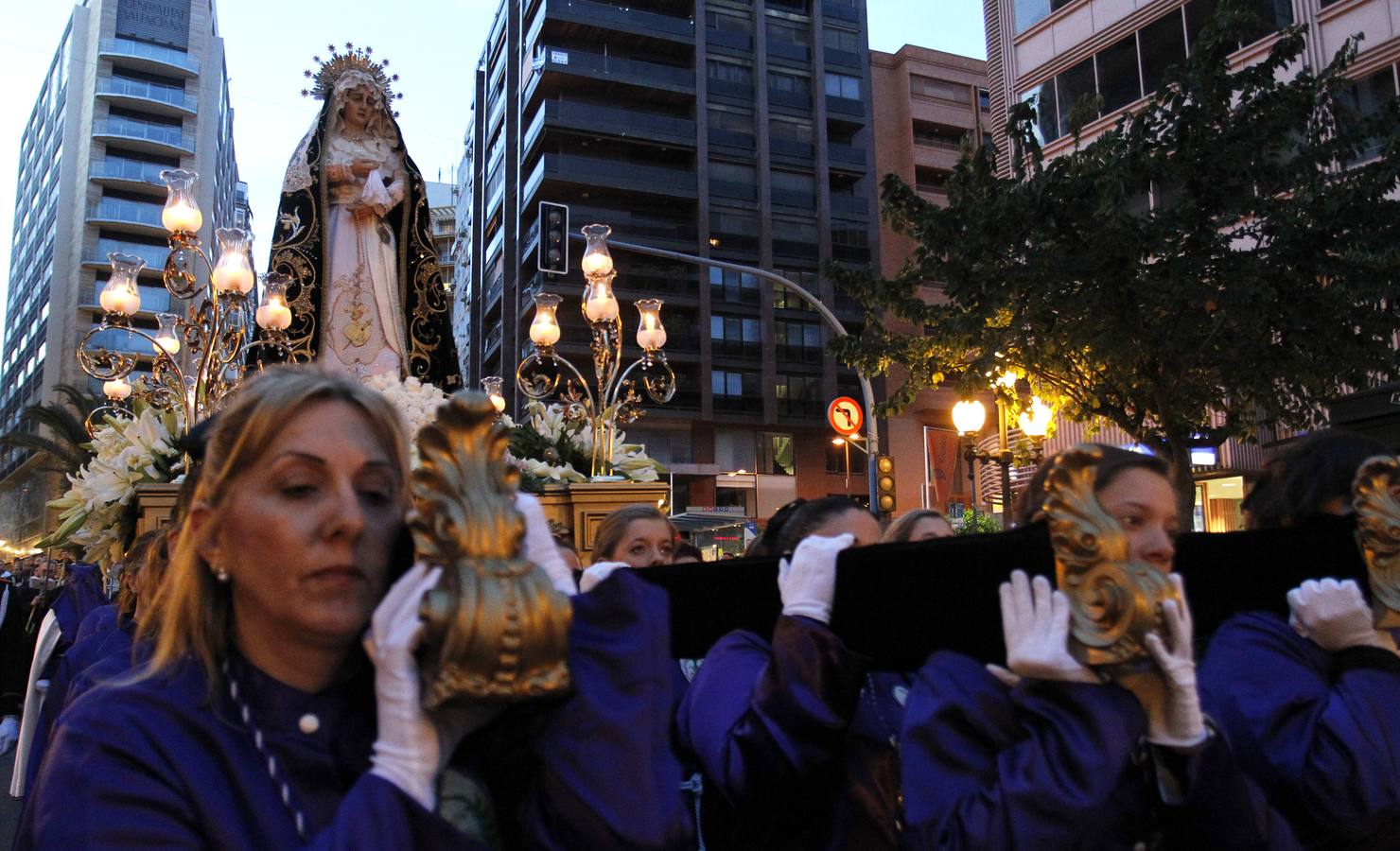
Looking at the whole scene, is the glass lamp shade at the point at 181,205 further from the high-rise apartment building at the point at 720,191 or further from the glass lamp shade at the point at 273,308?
the high-rise apartment building at the point at 720,191

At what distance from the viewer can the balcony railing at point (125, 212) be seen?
61.8 m

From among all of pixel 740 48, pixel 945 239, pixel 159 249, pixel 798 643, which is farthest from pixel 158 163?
pixel 798 643

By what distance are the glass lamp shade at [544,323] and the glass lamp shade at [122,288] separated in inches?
119

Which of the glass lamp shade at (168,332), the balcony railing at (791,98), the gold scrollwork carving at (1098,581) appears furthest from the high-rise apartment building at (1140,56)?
the balcony railing at (791,98)

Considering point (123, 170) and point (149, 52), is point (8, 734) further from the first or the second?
point (149, 52)

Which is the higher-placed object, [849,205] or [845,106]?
[845,106]

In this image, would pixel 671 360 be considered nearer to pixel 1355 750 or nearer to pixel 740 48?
pixel 740 48

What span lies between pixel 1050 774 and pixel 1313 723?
80cm

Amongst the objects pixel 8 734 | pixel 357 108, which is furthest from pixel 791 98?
pixel 8 734

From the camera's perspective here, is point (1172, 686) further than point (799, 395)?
No

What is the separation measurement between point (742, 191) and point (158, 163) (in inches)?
1513

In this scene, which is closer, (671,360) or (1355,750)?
(1355,750)

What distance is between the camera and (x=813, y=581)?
7.22ft

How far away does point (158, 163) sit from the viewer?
64.2m
